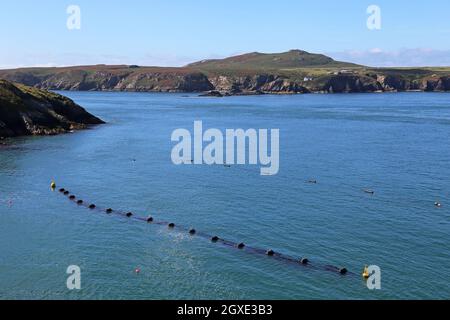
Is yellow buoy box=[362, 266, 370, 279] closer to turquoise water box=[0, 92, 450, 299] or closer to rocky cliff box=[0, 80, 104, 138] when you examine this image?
turquoise water box=[0, 92, 450, 299]

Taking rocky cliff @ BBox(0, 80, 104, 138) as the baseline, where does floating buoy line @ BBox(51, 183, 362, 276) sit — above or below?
below

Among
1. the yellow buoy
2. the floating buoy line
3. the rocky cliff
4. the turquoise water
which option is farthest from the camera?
the rocky cliff

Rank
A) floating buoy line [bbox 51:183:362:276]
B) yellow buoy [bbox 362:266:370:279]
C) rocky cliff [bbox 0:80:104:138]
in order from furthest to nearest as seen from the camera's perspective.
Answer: rocky cliff [bbox 0:80:104:138], floating buoy line [bbox 51:183:362:276], yellow buoy [bbox 362:266:370:279]

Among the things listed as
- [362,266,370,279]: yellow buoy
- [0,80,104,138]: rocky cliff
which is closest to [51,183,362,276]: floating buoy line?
[362,266,370,279]: yellow buoy

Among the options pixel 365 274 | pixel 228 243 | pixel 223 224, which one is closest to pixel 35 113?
pixel 223 224

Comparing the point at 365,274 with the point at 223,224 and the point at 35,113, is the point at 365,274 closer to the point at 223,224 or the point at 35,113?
the point at 223,224

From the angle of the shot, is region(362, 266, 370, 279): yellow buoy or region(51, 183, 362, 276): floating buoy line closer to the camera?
region(362, 266, 370, 279): yellow buoy
